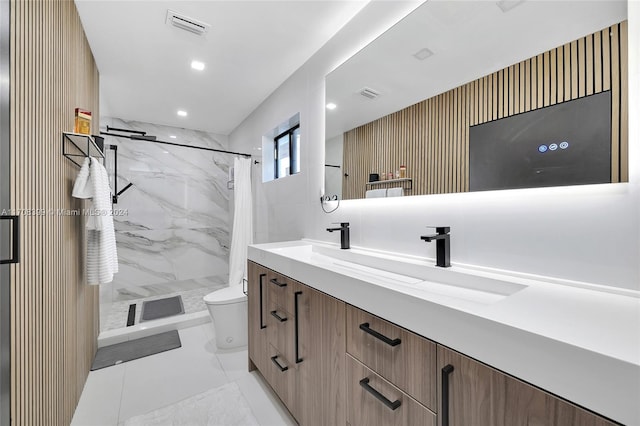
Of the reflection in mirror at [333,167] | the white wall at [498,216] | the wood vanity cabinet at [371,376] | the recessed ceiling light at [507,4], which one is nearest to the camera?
the wood vanity cabinet at [371,376]

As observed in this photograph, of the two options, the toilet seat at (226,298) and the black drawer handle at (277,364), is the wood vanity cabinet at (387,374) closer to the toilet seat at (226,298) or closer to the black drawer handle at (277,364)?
the black drawer handle at (277,364)

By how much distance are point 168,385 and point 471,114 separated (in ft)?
7.98

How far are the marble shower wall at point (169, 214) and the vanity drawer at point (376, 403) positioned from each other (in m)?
3.53

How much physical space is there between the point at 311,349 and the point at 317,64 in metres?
1.95

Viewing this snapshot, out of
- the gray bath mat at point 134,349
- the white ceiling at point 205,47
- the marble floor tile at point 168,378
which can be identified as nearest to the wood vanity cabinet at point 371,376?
the marble floor tile at point 168,378

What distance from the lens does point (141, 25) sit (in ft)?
5.87

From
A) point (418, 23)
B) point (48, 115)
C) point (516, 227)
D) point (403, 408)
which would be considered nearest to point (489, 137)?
point (516, 227)

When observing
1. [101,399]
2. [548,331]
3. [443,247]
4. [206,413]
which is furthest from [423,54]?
[101,399]

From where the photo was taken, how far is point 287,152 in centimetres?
270

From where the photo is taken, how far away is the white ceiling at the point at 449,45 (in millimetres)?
887

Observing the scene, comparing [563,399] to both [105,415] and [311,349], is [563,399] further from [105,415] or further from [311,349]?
[105,415]

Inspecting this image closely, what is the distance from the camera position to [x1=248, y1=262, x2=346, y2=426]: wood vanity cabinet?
108cm

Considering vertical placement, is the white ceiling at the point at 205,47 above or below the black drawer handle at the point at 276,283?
above

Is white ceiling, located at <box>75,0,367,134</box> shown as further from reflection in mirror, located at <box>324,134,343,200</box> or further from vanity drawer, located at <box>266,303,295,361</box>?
vanity drawer, located at <box>266,303,295,361</box>
